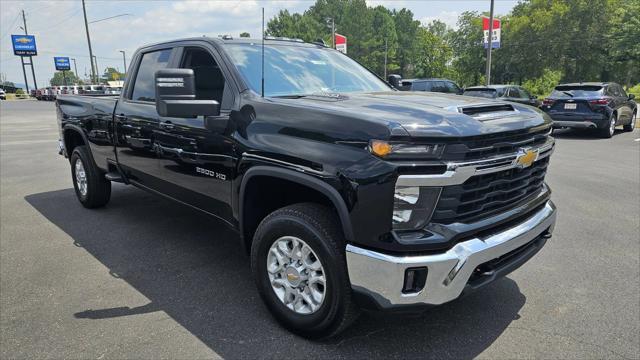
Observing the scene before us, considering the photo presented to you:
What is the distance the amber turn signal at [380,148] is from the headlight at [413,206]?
0.62 ft

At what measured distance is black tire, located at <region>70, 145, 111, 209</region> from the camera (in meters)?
5.32

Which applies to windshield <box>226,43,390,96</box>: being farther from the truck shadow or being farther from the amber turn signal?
the truck shadow

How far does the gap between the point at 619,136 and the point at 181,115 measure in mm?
14432

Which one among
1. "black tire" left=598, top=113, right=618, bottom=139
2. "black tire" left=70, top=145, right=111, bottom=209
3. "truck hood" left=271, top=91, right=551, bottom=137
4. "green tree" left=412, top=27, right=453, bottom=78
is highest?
"green tree" left=412, top=27, right=453, bottom=78

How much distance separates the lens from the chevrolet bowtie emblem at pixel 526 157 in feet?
8.46

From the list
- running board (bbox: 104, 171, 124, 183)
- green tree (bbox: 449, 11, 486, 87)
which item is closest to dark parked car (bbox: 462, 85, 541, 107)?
running board (bbox: 104, 171, 124, 183)

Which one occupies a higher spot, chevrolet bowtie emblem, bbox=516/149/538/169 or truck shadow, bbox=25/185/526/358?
chevrolet bowtie emblem, bbox=516/149/538/169

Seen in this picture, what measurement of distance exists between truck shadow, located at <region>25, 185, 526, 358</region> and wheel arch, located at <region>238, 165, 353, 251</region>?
52 cm

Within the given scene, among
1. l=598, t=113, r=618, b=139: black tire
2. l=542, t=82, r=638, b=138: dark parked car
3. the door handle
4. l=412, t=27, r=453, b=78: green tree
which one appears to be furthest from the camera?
l=412, t=27, r=453, b=78: green tree

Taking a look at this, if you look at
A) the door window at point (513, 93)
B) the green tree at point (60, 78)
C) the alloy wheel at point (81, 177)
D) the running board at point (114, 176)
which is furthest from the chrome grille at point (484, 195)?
the green tree at point (60, 78)

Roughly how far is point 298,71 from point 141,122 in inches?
61.5

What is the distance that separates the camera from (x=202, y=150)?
335 cm

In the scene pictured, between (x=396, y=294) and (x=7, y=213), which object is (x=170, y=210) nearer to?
(x=7, y=213)

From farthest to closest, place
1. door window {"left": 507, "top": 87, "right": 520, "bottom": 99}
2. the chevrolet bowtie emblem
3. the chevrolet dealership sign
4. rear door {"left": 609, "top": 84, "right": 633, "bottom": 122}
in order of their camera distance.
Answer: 1. the chevrolet dealership sign
2. door window {"left": 507, "top": 87, "right": 520, "bottom": 99}
3. rear door {"left": 609, "top": 84, "right": 633, "bottom": 122}
4. the chevrolet bowtie emblem
